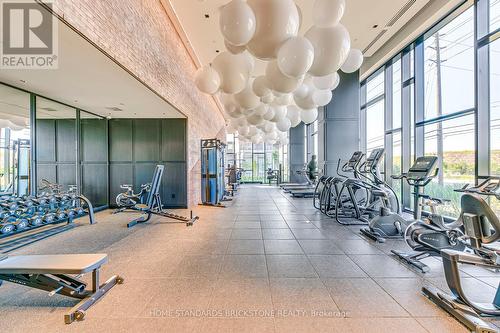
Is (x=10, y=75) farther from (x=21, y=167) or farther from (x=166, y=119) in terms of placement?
(x=166, y=119)

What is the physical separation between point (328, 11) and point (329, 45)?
1.50ft

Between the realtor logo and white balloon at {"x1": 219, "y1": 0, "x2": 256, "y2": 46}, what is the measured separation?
1814mm

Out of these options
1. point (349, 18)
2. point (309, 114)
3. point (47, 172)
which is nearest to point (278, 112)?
point (309, 114)

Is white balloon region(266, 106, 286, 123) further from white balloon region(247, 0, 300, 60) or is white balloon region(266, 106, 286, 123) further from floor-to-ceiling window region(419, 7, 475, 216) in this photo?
floor-to-ceiling window region(419, 7, 475, 216)

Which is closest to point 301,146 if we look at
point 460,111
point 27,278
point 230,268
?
point 460,111

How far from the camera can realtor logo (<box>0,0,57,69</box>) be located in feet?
8.35

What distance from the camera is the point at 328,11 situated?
3207 mm

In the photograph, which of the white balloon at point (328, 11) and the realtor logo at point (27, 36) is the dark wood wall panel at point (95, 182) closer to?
the realtor logo at point (27, 36)

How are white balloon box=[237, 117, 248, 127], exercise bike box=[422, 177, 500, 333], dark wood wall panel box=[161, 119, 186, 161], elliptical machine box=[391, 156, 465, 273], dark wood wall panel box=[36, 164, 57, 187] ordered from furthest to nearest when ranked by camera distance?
white balloon box=[237, 117, 248, 127], dark wood wall panel box=[161, 119, 186, 161], dark wood wall panel box=[36, 164, 57, 187], elliptical machine box=[391, 156, 465, 273], exercise bike box=[422, 177, 500, 333]

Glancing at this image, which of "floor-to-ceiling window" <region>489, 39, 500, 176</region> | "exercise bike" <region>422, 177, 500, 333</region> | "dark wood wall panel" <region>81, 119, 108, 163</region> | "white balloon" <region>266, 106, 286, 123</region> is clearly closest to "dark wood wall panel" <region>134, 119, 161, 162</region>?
"dark wood wall panel" <region>81, 119, 108, 163</region>

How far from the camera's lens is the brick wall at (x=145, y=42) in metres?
2.90

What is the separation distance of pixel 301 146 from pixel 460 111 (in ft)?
31.1

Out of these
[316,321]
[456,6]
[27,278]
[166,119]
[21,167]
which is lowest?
[316,321]

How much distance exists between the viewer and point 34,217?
172 inches
